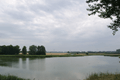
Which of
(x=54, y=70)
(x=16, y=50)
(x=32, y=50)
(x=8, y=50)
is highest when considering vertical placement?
(x=8, y=50)

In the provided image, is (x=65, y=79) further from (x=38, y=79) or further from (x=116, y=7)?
(x=116, y=7)

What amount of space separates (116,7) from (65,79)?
14261 millimetres

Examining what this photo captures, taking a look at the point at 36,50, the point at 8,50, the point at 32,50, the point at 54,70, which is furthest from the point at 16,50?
the point at 54,70

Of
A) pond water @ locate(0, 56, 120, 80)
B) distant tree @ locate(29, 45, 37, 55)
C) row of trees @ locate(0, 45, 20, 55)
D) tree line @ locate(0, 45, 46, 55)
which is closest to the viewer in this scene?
pond water @ locate(0, 56, 120, 80)

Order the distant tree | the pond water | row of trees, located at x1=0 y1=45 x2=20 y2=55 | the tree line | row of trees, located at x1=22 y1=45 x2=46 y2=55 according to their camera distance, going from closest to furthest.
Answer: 1. the pond water
2. row of trees, located at x1=0 y1=45 x2=20 y2=55
3. the tree line
4. row of trees, located at x1=22 y1=45 x2=46 y2=55
5. the distant tree

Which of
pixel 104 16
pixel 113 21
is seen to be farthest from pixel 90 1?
pixel 113 21

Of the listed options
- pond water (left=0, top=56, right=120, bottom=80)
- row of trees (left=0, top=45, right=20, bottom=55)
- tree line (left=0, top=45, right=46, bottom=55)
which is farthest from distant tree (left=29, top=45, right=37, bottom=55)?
pond water (left=0, top=56, right=120, bottom=80)

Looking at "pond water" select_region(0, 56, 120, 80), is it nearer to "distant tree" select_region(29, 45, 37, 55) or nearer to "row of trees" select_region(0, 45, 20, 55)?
"row of trees" select_region(0, 45, 20, 55)

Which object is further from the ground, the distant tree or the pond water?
the distant tree

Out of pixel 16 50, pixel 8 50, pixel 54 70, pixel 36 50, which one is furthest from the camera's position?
pixel 36 50

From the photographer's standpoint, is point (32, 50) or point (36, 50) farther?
point (36, 50)

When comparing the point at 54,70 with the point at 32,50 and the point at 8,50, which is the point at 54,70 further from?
the point at 32,50

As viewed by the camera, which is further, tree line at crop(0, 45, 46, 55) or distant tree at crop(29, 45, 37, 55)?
distant tree at crop(29, 45, 37, 55)

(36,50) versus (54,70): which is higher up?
(36,50)
